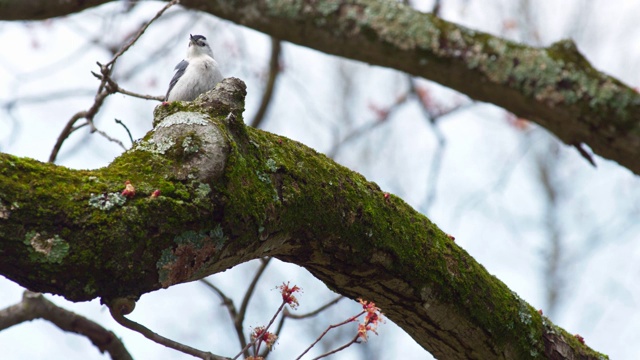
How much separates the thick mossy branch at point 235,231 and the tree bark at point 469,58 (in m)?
1.37

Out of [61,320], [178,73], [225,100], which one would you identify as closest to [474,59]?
[178,73]

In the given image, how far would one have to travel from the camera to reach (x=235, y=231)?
6.16 feet

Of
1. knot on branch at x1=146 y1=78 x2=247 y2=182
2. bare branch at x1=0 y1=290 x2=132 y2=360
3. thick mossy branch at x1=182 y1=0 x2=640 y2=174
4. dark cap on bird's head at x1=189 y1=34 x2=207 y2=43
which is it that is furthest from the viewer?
dark cap on bird's head at x1=189 y1=34 x2=207 y2=43

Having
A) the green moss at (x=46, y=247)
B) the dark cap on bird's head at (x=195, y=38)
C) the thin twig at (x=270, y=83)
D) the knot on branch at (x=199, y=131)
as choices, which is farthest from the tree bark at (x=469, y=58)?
the green moss at (x=46, y=247)

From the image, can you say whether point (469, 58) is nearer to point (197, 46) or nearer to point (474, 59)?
point (474, 59)

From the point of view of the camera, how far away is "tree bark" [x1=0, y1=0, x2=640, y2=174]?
3.60 meters

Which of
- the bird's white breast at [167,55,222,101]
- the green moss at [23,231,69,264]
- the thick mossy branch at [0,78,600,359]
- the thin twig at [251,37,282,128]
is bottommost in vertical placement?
the green moss at [23,231,69,264]

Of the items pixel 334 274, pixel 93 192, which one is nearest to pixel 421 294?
pixel 334 274

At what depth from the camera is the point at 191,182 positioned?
1.80 metres

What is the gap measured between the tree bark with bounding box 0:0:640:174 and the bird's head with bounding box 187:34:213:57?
951 mm

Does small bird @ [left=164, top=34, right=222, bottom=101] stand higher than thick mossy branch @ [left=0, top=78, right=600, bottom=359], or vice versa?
small bird @ [left=164, top=34, right=222, bottom=101]

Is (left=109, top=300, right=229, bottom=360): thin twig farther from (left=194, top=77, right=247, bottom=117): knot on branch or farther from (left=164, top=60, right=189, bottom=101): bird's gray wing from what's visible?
(left=164, top=60, right=189, bottom=101): bird's gray wing

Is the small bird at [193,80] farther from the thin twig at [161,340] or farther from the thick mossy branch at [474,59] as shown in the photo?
the thin twig at [161,340]

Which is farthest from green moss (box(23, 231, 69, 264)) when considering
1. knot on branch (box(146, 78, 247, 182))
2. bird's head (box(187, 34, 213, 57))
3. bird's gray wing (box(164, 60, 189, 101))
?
bird's head (box(187, 34, 213, 57))
